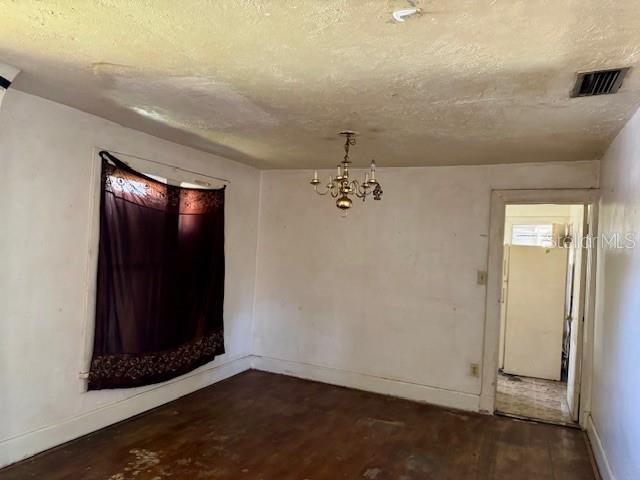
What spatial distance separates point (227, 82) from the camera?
2.22 meters

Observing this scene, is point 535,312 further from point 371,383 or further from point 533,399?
point 371,383

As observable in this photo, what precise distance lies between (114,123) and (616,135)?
11.5 feet

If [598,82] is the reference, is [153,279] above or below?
below

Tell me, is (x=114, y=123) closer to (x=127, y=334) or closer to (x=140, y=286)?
(x=140, y=286)

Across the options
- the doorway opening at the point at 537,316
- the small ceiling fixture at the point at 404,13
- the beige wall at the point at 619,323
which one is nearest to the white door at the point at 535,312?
the doorway opening at the point at 537,316

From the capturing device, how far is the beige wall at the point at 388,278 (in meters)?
4.12

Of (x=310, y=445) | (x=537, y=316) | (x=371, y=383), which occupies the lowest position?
(x=310, y=445)

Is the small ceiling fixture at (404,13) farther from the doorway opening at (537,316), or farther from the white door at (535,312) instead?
the white door at (535,312)

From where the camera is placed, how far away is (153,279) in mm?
3609

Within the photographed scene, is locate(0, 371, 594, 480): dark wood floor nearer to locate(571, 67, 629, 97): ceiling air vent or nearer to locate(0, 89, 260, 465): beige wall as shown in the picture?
locate(0, 89, 260, 465): beige wall

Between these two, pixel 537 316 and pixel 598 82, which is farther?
pixel 537 316

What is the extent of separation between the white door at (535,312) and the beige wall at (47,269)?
14.3ft

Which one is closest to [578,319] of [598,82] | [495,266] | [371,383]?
[495,266]

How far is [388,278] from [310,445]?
72.9 inches
